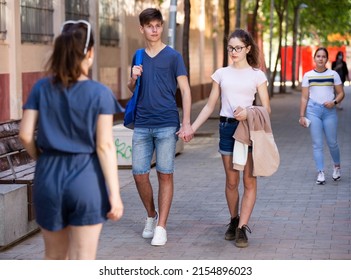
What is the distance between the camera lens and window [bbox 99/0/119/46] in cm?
2434

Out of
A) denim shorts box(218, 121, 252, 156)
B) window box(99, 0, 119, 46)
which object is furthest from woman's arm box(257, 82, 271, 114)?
window box(99, 0, 119, 46)

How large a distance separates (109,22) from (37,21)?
697 centimetres

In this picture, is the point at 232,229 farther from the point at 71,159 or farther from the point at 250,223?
the point at 71,159

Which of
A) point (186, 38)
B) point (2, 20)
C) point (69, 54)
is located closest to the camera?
point (69, 54)

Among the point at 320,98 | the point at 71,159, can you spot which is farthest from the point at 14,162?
the point at 71,159

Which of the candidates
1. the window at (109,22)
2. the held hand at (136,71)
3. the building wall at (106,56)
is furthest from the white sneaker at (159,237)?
the window at (109,22)

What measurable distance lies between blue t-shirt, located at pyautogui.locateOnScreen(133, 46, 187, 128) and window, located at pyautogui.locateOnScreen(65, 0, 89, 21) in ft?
42.0

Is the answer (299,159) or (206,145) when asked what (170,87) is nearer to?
(299,159)

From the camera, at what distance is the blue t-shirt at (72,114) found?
5.08 m

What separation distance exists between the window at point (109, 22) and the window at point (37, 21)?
4.85 m

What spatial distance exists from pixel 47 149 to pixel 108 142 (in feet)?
1.05

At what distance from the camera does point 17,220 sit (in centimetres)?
845

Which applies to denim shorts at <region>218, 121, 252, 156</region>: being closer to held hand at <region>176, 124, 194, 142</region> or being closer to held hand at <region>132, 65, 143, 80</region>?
held hand at <region>176, 124, 194, 142</region>

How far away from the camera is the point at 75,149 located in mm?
5086
